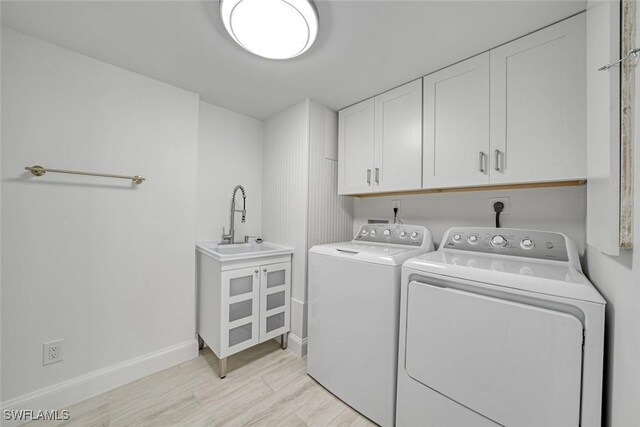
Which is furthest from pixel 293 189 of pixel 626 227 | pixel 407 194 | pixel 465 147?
pixel 626 227

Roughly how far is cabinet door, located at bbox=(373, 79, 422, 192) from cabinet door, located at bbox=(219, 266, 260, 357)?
4.11 ft

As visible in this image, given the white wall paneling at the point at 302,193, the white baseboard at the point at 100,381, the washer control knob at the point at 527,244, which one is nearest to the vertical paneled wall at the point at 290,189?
the white wall paneling at the point at 302,193

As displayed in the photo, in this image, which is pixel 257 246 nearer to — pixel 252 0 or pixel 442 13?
pixel 252 0

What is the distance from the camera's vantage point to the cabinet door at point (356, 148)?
6.56 ft

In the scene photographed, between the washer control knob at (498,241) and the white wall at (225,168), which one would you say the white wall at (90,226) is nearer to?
the white wall at (225,168)

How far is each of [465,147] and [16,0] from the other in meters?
2.48

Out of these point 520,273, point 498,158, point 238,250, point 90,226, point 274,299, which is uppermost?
point 498,158

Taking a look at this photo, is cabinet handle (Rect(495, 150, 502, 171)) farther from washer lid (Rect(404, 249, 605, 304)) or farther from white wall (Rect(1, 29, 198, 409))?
white wall (Rect(1, 29, 198, 409))

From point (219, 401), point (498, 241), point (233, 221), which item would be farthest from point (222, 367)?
point (498, 241)

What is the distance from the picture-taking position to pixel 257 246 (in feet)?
8.01

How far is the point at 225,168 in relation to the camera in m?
2.36

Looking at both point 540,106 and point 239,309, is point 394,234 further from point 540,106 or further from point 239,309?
point 239,309

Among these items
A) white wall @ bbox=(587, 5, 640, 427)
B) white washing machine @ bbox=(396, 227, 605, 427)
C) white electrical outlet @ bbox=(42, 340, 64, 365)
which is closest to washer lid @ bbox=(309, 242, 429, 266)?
white washing machine @ bbox=(396, 227, 605, 427)

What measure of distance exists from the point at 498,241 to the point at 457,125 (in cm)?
76
